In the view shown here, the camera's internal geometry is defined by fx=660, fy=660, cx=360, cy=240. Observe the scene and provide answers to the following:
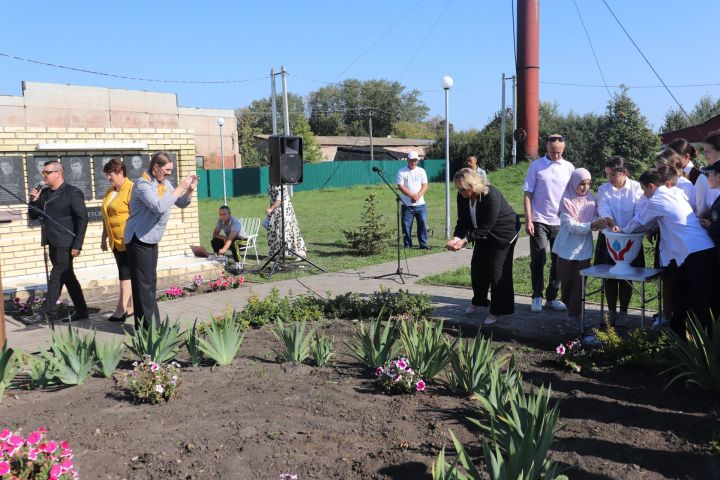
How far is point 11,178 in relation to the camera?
9125 mm

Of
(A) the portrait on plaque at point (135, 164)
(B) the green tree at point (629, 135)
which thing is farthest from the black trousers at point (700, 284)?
(B) the green tree at point (629, 135)

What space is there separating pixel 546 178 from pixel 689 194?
1626mm

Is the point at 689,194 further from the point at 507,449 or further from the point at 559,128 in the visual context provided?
the point at 559,128

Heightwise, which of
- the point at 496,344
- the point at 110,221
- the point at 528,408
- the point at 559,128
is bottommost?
the point at 496,344

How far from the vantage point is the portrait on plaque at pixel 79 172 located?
381 inches

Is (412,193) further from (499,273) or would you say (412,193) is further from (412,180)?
(499,273)

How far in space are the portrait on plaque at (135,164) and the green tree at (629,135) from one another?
70.5 feet

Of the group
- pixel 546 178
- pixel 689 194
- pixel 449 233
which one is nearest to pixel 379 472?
pixel 689 194

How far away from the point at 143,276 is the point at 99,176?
4372 mm

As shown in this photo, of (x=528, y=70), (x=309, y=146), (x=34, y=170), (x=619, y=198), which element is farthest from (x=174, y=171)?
(x=309, y=146)

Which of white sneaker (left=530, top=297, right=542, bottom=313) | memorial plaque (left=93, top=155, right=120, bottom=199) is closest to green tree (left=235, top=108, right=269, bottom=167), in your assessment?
memorial plaque (left=93, top=155, right=120, bottom=199)

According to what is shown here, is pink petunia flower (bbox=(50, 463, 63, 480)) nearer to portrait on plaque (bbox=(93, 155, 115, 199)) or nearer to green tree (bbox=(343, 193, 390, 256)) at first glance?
portrait on plaque (bbox=(93, 155, 115, 199))

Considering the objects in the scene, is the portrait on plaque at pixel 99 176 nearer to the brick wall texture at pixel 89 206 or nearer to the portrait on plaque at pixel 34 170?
the brick wall texture at pixel 89 206

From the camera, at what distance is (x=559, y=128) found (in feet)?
137
